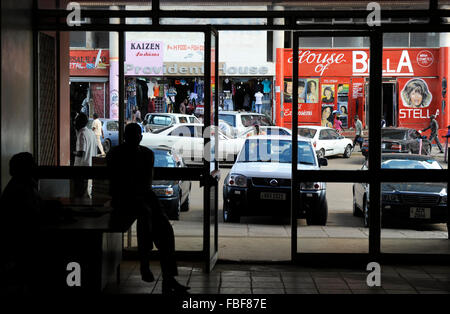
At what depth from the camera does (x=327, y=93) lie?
358 inches

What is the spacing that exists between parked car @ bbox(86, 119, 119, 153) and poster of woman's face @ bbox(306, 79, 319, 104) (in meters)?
2.69

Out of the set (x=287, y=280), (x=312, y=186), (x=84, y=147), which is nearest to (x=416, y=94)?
(x=312, y=186)

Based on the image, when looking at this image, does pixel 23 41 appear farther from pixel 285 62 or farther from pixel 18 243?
pixel 285 62

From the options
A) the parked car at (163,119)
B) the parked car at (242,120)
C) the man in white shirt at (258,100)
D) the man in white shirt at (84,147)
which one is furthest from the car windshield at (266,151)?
the man in white shirt at (258,100)

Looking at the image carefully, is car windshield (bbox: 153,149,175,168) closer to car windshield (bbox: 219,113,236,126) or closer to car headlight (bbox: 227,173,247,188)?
car headlight (bbox: 227,173,247,188)

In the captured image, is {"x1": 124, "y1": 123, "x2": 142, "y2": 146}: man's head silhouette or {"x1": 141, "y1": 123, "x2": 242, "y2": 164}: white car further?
{"x1": 141, "y1": 123, "x2": 242, "y2": 164}: white car

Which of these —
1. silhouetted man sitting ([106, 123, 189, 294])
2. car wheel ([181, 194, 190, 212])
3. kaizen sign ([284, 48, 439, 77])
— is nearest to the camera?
silhouetted man sitting ([106, 123, 189, 294])

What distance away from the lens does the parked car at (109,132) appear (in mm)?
8844

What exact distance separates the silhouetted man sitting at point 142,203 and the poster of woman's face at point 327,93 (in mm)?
3073

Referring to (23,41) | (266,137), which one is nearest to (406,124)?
(266,137)

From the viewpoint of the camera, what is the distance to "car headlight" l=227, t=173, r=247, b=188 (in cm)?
1155

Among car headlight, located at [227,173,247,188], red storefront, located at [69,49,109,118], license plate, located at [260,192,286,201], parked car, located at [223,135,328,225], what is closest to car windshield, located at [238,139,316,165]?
parked car, located at [223,135,328,225]

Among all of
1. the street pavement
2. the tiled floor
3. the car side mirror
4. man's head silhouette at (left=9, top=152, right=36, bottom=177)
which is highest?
man's head silhouette at (left=9, top=152, right=36, bottom=177)
